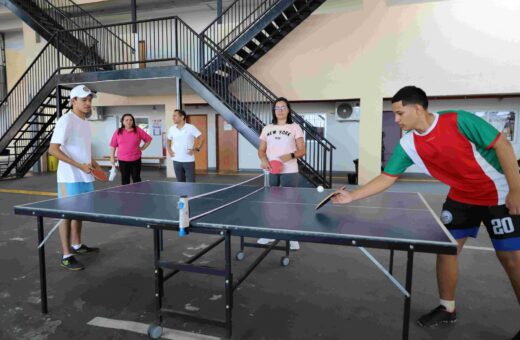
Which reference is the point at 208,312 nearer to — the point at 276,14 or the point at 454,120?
the point at 454,120

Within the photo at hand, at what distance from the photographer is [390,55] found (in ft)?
26.5

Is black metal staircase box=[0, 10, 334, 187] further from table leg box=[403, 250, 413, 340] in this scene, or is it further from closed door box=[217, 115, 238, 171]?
table leg box=[403, 250, 413, 340]

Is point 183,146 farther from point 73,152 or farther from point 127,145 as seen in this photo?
point 73,152

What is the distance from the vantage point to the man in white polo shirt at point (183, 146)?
5273 mm

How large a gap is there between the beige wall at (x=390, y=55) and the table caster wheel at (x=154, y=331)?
22.9 ft

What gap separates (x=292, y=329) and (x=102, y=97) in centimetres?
1059

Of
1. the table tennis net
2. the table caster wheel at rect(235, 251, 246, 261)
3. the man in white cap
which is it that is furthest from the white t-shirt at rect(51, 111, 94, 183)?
the table caster wheel at rect(235, 251, 246, 261)

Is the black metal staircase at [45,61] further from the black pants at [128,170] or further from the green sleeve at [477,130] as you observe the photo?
the green sleeve at [477,130]

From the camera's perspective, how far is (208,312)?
2.76 metres

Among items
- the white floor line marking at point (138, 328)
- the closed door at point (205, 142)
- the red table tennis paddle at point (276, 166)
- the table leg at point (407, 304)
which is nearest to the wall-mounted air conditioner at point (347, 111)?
the closed door at point (205, 142)

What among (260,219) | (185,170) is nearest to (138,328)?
(260,219)

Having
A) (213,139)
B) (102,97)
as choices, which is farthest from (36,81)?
(213,139)

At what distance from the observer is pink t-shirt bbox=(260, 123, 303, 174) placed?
4.05 m

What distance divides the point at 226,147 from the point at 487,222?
10.1 metres
